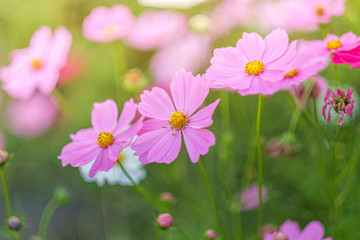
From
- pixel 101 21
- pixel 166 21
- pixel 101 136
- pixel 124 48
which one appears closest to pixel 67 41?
pixel 101 21

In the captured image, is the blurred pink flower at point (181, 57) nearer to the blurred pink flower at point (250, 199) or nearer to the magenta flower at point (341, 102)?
the blurred pink flower at point (250, 199)

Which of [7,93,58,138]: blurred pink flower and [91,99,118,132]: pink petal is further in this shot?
A: [7,93,58,138]: blurred pink flower

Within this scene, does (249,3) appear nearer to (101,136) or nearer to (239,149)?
(239,149)

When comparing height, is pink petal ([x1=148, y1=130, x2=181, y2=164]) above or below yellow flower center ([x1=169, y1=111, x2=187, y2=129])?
below

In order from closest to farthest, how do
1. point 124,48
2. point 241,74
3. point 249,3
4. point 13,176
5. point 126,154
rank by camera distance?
point 241,74
point 126,154
point 249,3
point 13,176
point 124,48

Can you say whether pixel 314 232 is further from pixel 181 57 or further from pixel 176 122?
pixel 181 57

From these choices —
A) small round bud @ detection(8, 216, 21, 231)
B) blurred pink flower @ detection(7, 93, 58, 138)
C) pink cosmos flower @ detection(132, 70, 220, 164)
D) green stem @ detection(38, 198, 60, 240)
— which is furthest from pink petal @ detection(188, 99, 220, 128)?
blurred pink flower @ detection(7, 93, 58, 138)

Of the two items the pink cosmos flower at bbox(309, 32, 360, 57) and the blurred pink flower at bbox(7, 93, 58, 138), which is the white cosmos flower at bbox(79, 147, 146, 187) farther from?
the blurred pink flower at bbox(7, 93, 58, 138)

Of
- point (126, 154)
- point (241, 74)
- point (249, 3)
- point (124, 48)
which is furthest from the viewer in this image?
point (124, 48)
